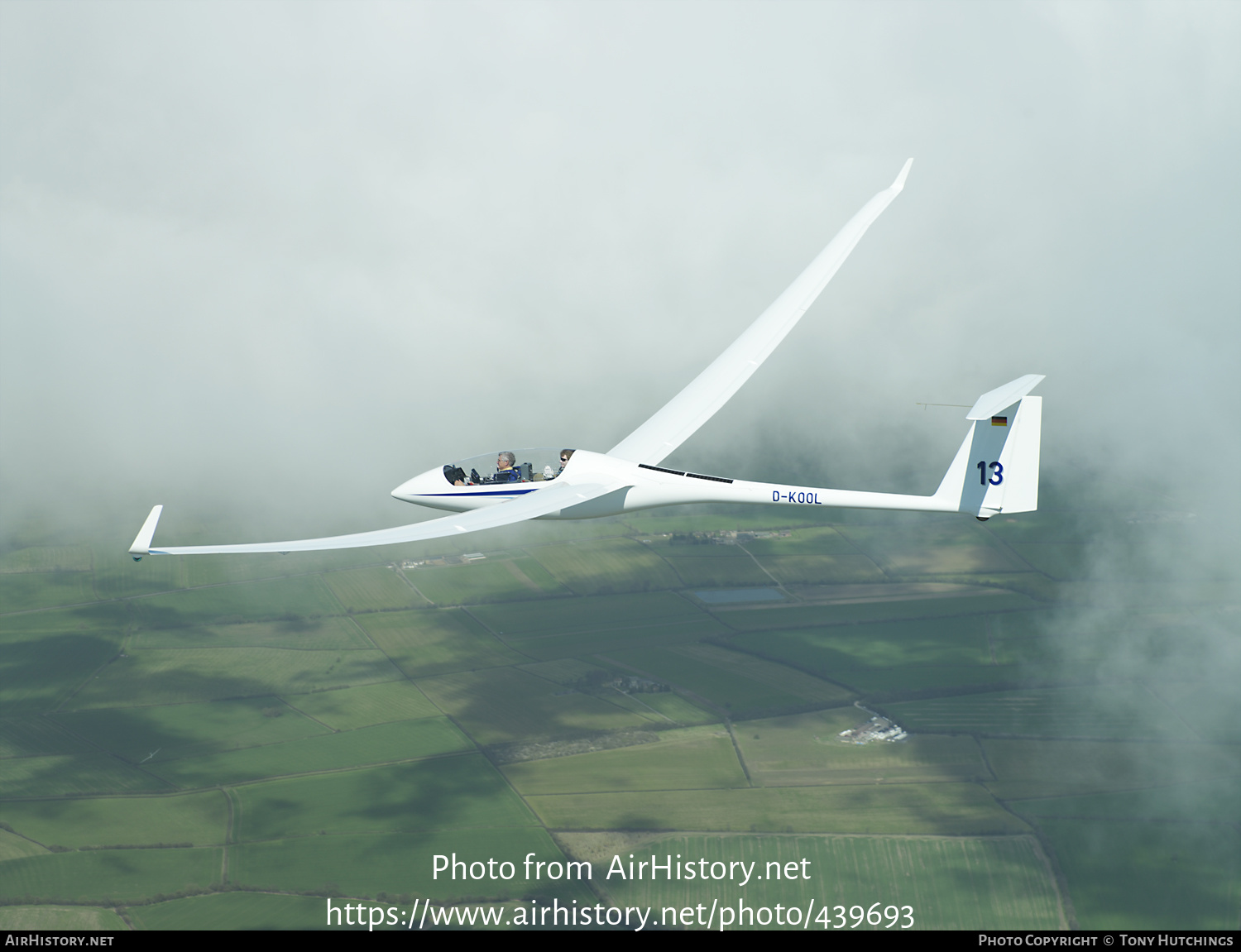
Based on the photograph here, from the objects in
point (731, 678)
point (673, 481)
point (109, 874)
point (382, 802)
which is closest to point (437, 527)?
point (673, 481)

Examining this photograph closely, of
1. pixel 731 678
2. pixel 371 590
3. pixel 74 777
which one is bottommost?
pixel 731 678

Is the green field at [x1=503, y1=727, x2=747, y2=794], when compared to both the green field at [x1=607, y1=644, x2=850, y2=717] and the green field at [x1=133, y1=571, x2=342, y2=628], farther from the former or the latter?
the green field at [x1=133, y1=571, x2=342, y2=628]

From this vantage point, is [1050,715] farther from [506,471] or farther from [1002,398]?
[506,471]

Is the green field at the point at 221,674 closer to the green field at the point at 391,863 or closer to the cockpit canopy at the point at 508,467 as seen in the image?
the green field at the point at 391,863

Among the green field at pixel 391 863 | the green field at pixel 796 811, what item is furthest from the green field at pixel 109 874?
the green field at pixel 796 811
